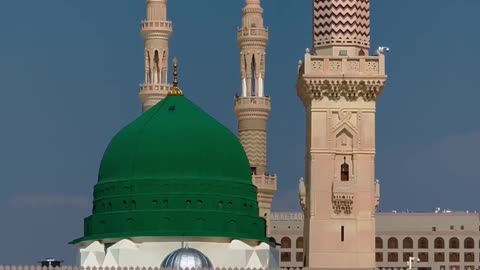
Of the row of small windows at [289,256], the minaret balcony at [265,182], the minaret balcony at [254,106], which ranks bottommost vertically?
the minaret balcony at [265,182]

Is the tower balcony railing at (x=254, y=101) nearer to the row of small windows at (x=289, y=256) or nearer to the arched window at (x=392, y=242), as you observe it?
the row of small windows at (x=289, y=256)

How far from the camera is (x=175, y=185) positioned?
38344mm

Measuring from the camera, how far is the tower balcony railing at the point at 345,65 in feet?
119

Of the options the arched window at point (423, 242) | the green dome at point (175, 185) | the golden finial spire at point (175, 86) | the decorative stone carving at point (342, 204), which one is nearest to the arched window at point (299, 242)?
the arched window at point (423, 242)

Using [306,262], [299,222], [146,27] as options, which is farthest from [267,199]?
[299,222]

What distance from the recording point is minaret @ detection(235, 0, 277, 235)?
1805 inches

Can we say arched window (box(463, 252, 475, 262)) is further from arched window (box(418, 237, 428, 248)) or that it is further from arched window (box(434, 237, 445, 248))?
arched window (box(418, 237, 428, 248))

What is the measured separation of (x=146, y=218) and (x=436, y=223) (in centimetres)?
5133

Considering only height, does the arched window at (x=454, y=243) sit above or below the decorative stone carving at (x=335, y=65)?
above

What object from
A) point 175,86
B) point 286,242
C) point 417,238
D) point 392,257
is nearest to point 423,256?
point 417,238

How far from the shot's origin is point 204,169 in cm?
3878

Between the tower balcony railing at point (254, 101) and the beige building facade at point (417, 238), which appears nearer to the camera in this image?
the tower balcony railing at point (254, 101)

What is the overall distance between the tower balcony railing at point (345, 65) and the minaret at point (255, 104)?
31.1ft

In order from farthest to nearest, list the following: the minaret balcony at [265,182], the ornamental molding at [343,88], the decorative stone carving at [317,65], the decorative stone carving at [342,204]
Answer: the minaret balcony at [265,182] → the decorative stone carving at [317,65] → the ornamental molding at [343,88] → the decorative stone carving at [342,204]
